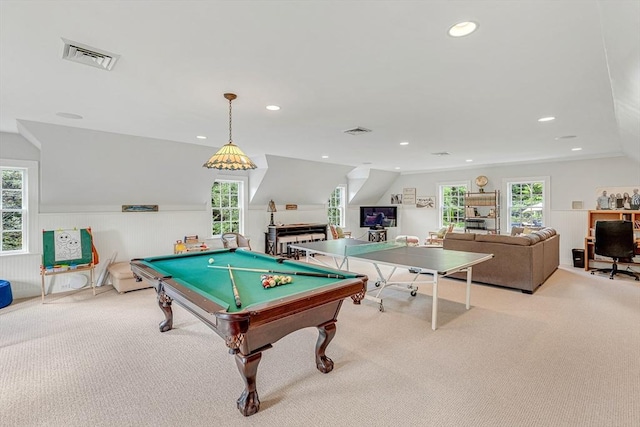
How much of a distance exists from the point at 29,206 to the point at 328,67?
5.06 m

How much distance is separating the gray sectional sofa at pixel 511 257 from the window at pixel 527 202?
2155mm

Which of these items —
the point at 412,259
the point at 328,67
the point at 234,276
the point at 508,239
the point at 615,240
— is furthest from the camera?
the point at 615,240

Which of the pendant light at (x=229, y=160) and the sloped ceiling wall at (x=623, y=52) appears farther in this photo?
the pendant light at (x=229, y=160)

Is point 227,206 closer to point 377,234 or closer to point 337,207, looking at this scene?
point 337,207

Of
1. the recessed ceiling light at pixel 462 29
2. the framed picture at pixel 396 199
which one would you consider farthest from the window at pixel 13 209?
the framed picture at pixel 396 199

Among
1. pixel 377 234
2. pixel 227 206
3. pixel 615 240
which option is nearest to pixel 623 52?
pixel 615 240

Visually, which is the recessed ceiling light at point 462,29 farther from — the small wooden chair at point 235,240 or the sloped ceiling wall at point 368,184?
the sloped ceiling wall at point 368,184

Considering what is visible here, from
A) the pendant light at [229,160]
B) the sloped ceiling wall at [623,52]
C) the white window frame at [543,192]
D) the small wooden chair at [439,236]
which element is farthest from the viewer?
the small wooden chair at [439,236]

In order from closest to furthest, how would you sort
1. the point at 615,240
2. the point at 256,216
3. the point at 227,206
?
the point at 615,240 → the point at 227,206 → the point at 256,216

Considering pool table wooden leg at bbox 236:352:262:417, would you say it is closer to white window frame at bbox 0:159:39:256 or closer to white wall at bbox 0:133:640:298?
white wall at bbox 0:133:640:298

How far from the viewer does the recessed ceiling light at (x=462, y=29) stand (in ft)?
6.04

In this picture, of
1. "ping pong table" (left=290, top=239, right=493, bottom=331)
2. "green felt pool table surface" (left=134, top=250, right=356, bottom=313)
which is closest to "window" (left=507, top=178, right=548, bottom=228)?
"ping pong table" (left=290, top=239, right=493, bottom=331)

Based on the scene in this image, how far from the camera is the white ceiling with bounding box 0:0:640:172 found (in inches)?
68.1

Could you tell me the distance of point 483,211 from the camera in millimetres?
8156
